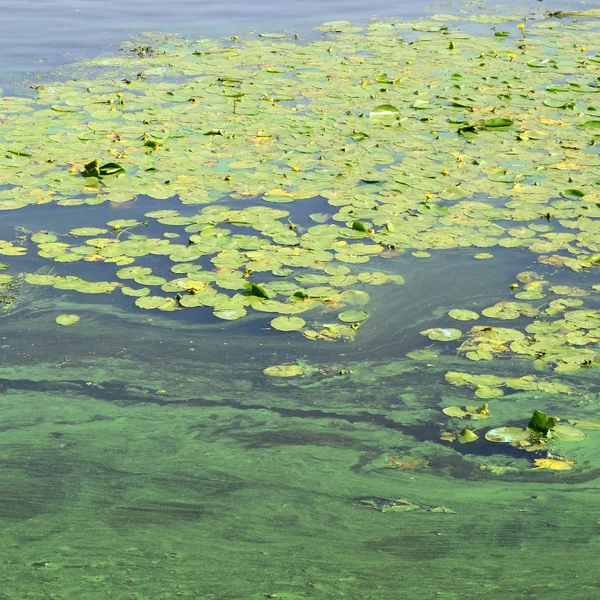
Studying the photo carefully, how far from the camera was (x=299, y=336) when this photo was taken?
2980 millimetres

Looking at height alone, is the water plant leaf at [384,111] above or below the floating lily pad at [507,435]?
above

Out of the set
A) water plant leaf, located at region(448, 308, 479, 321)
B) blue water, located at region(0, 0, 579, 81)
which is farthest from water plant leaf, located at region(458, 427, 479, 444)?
blue water, located at region(0, 0, 579, 81)

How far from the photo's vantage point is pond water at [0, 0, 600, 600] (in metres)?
2.10

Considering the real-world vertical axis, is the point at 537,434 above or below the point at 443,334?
below

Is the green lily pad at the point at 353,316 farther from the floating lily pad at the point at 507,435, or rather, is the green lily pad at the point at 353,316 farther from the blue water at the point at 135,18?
the blue water at the point at 135,18

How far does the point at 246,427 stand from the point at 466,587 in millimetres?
849

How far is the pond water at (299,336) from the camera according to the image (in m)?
2.10

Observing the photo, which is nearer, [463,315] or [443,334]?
[443,334]

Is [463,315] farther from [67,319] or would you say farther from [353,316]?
[67,319]

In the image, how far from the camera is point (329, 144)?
180 inches

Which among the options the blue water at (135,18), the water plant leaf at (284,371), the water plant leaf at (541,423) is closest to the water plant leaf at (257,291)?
the water plant leaf at (284,371)

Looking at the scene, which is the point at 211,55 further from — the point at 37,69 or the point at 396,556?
the point at 396,556

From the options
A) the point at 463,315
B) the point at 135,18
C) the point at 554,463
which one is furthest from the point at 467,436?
the point at 135,18

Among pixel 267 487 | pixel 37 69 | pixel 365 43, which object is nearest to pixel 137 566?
pixel 267 487
